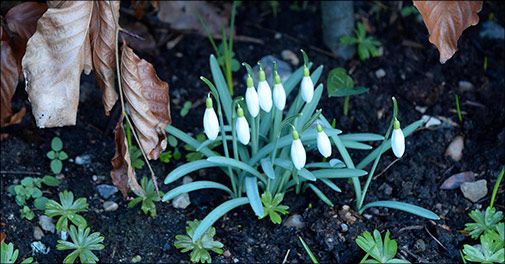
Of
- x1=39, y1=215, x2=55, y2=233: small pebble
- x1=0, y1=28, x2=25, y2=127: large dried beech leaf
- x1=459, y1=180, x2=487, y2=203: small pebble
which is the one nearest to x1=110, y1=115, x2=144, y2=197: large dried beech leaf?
x1=39, y1=215, x2=55, y2=233: small pebble

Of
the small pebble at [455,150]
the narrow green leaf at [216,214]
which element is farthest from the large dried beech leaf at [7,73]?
the small pebble at [455,150]

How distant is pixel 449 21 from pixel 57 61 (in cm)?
106

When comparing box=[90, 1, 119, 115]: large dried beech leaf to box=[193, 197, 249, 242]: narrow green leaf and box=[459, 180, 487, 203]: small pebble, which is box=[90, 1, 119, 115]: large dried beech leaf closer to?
box=[193, 197, 249, 242]: narrow green leaf

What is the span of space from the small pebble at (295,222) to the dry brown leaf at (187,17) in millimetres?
950

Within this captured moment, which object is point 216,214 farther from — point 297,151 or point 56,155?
point 56,155

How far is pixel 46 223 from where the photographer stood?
242 centimetres

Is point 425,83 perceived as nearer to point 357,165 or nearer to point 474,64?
point 474,64

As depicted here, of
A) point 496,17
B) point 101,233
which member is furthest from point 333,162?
point 496,17

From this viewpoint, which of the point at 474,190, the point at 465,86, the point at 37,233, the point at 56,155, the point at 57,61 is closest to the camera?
the point at 57,61

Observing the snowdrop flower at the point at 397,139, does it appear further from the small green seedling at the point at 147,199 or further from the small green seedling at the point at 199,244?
the small green seedling at the point at 147,199

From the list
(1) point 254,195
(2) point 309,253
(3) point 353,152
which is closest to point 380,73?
(3) point 353,152

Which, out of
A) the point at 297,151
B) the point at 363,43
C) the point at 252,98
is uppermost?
the point at 252,98

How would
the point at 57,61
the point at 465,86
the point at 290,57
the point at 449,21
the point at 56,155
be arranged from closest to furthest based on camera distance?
1. the point at 449,21
2. the point at 57,61
3. the point at 56,155
4. the point at 465,86
5. the point at 290,57

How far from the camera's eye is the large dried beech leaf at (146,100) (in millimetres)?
2207
